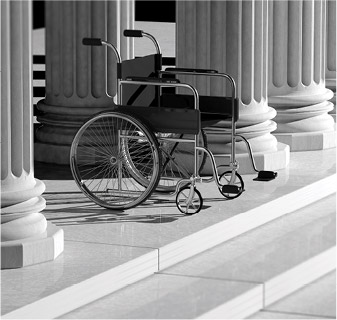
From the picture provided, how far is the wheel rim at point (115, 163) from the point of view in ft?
25.5

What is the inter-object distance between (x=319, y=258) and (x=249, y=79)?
107 inches

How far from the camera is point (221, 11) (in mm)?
9500

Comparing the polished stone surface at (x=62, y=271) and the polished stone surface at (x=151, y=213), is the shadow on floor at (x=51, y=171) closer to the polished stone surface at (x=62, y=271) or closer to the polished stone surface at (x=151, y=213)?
the polished stone surface at (x=151, y=213)

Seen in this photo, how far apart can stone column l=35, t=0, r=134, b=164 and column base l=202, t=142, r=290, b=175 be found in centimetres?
111

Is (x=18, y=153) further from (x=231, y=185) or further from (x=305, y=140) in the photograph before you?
(x=305, y=140)

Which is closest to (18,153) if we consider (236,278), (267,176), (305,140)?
(236,278)

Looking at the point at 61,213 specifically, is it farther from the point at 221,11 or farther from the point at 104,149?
the point at 221,11

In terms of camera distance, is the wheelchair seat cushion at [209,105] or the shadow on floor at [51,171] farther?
the shadow on floor at [51,171]

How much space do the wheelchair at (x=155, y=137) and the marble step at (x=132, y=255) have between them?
0.22 metres

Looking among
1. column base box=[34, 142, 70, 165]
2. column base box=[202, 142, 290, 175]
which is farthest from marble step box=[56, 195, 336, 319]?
column base box=[34, 142, 70, 165]

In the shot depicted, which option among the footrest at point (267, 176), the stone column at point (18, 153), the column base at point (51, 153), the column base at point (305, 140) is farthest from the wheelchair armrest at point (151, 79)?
the column base at point (305, 140)

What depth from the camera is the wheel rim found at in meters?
7.78

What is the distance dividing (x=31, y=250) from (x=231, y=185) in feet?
6.42

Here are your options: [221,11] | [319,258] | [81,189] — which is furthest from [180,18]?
[319,258]
